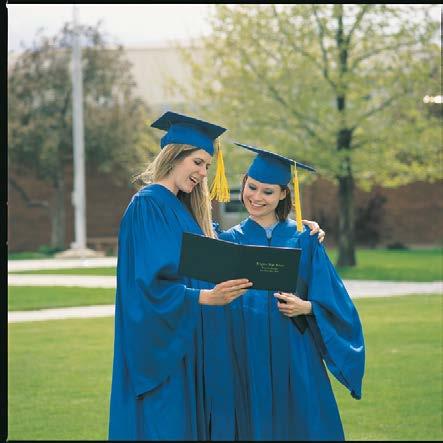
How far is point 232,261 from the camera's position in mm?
4637

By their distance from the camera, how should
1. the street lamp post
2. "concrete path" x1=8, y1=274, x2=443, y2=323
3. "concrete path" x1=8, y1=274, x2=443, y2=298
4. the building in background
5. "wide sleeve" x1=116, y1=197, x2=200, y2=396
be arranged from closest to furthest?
"wide sleeve" x1=116, y1=197, x2=200, y2=396, "concrete path" x1=8, y1=274, x2=443, y2=323, "concrete path" x1=8, y1=274, x2=443, y2=298, the street lamp post, the building in background

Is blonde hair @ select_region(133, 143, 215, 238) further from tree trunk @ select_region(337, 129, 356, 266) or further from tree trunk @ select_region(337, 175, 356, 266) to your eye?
tree trunk @ select_region(337, 175, 356, 266)

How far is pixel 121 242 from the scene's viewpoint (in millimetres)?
4863

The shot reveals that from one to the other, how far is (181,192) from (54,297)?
593 inches

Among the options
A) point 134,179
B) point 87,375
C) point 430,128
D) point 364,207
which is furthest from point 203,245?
point 364,207

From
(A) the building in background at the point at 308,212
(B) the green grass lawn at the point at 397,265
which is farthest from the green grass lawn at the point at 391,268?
(A) the building in background at the point at 308,212

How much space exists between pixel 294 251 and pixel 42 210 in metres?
35.8

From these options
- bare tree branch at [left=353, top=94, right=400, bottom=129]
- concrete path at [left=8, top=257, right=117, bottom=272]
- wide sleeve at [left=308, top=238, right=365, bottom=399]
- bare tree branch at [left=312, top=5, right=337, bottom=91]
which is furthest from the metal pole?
wide sleeve at [left=308, top=238, right=365, bottom=399]

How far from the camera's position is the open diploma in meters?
4.61

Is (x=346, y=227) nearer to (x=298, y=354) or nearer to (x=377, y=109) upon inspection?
(x=377, y=109)

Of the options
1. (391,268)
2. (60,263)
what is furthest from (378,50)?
(60,263)

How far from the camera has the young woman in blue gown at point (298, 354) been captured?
17.1ft

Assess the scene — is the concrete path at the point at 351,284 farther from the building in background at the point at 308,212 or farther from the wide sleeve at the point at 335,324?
the wide sleeve at the point at 335,324

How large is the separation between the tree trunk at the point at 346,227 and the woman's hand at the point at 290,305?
2146 cm
